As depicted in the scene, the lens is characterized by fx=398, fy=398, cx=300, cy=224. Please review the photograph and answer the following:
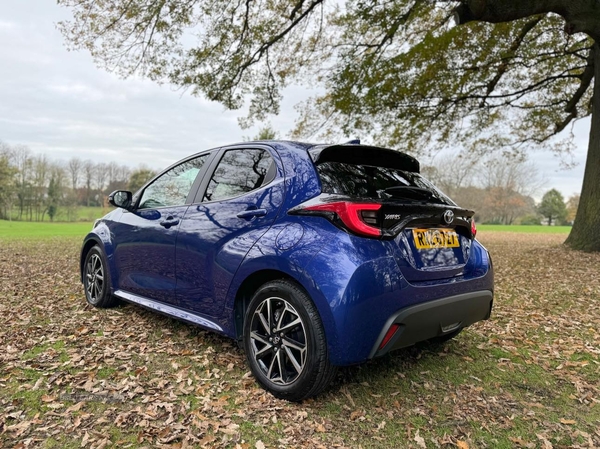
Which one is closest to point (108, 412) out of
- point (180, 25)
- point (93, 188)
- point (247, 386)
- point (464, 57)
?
point (247, 386)

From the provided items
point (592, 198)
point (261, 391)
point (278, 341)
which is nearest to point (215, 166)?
point (278, 341)

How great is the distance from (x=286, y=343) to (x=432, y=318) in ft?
2.95

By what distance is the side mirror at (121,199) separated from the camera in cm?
396

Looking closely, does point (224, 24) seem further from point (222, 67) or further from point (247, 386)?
point (247, 386)

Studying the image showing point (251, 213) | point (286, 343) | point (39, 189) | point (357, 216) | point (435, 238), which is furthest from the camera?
point (39, 189)

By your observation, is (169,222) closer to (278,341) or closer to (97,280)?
(278,341)

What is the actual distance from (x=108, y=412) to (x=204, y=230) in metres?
1.31

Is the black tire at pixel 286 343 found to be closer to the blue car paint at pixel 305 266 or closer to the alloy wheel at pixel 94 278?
the blue car paint at pixel 305 266

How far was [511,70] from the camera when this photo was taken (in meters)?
11.6

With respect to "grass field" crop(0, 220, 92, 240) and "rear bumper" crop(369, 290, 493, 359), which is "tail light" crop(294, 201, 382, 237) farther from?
"grass field" crop(0, 220, 92, 240)

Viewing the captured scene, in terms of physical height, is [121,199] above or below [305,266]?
above

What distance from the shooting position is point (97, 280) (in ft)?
14.3

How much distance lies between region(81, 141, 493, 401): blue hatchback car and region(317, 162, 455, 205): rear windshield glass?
0.04 ft

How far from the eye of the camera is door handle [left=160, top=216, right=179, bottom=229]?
10.8ft
